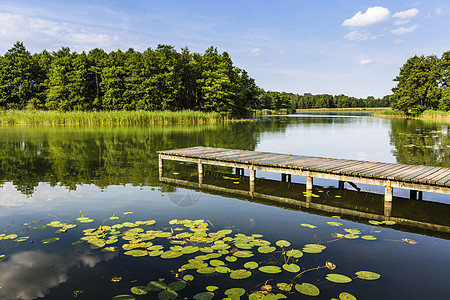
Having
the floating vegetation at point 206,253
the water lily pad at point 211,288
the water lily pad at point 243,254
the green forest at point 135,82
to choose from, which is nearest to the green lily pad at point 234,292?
the floating vegetation at point 206,253

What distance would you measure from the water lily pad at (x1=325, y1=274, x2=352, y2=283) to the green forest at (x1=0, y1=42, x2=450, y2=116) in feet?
186

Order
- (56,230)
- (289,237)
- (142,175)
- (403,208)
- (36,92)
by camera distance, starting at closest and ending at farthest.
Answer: (289,237) → (56,230) → (403,208) → (142,175) → (36,92)

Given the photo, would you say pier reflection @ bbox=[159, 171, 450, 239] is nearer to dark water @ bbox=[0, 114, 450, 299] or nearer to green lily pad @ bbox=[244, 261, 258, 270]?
dark water @ bbox=[0, 114, 450, 299]

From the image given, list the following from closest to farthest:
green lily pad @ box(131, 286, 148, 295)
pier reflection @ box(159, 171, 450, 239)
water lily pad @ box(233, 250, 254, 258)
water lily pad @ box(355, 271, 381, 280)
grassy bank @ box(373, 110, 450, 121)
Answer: green lily pad @ box(131, 286, 148, 295), water lily pad @ box(355, 271, 381, 280), water lily pad @ box(233, 250, 254, 258), pier reflection @ box(159, 171, 450, 239), grassy bank @ box(373, 110, 450, 121)

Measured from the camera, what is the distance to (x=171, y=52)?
65.4 meters

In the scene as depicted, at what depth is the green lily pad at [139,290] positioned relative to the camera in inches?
176

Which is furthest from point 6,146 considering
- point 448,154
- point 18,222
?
point 448,154

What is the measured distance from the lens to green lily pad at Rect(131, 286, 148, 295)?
4458 mm

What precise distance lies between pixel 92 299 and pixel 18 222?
170 inches

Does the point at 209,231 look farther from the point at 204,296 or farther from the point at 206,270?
the point at 204,296

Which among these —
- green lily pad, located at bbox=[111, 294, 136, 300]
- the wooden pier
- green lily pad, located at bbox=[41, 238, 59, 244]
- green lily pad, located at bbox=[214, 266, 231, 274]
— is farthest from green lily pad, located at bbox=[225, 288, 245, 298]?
the wooden pier

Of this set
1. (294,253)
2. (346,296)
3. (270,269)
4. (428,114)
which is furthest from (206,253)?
(428,114)

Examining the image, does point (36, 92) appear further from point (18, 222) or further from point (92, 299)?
point (92, 299)

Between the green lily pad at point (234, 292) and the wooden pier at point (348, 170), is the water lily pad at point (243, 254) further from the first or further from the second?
the wooden pier at point (348, 170)
